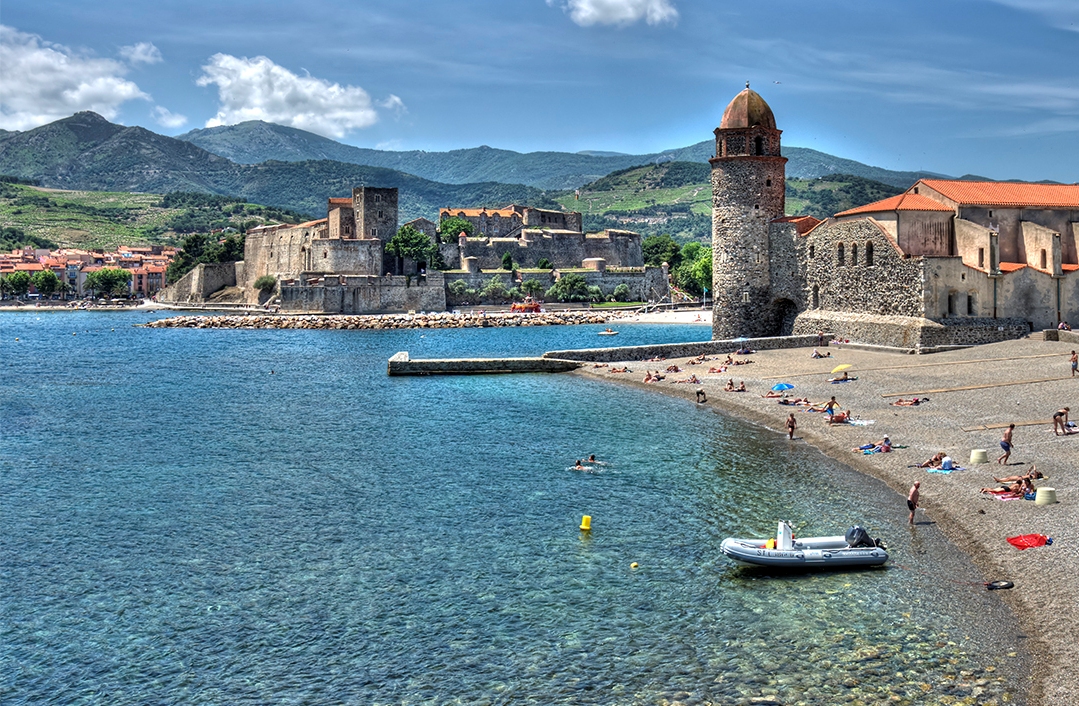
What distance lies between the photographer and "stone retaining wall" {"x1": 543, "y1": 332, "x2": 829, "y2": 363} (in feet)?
131

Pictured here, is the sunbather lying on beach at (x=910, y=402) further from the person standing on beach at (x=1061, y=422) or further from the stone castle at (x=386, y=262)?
the stone castle at (x=386, y=262)

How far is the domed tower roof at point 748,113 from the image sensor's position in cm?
4103

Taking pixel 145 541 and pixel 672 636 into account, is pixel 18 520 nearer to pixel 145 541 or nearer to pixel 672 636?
pixel 145 541

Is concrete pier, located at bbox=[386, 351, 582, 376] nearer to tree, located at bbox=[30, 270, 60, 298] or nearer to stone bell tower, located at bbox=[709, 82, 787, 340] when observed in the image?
stone bell tower, located at bbox=[709, 82, 787, 340]

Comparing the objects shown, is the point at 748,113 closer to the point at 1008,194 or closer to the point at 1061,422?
the point at 1008,194

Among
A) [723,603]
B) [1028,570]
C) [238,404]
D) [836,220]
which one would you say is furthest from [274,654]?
[836,220]

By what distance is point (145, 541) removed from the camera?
1711 cm

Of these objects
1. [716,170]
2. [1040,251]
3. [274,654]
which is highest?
[716,170]

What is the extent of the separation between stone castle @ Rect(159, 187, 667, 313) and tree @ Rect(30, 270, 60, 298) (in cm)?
1494

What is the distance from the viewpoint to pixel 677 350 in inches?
1604

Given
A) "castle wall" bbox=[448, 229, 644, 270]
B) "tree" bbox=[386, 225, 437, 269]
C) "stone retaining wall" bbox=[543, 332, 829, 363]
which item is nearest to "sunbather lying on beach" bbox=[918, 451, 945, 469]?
"stone retaining wall" bbox=[543, 332, 829, 363]

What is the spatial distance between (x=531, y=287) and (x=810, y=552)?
7695 cm

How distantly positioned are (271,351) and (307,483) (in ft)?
121

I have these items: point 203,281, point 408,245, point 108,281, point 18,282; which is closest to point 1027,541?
point 408,245
